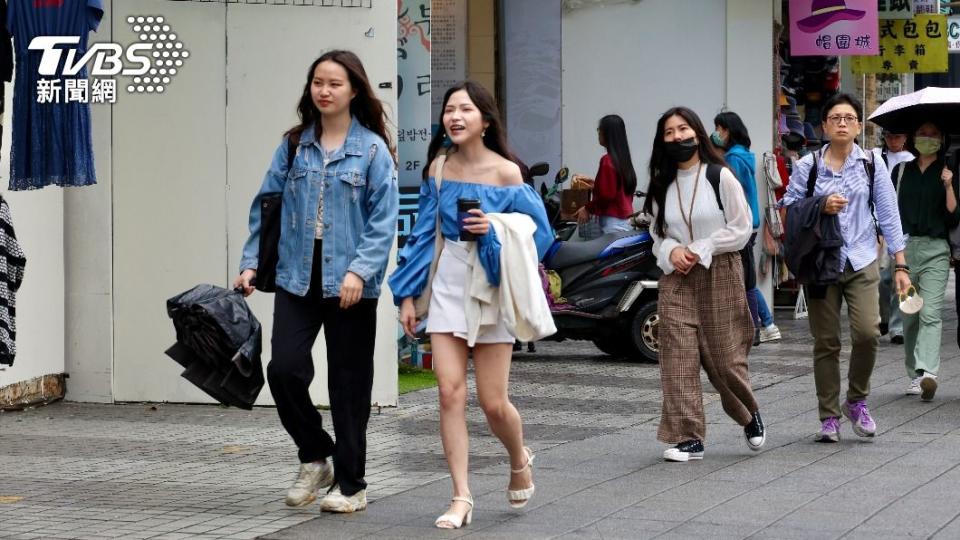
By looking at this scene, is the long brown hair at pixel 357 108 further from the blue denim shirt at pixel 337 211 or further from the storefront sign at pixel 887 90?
the storefront sign at pixel 887 90

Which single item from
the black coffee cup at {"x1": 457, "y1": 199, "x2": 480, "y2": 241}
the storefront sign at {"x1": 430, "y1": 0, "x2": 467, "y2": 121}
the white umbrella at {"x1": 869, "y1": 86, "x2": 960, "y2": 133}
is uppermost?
the storefront sign at {"x1": 430, "y1": 0, "x2": 467, "y2": 121}

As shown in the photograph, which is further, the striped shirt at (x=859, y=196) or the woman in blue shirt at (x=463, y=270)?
the striped shirt at (x=859, y=196)

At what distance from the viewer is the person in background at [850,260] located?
9.10 metres

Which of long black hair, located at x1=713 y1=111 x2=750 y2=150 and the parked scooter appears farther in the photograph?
long black hair, located at x1=713 y1=111 x2=750 y2=150

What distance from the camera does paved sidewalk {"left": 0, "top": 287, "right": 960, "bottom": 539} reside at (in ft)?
22.3

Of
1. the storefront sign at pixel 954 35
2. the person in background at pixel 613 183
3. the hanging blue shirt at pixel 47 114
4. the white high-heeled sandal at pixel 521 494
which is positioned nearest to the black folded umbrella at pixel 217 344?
the white high-heeled sandal at pixel 521 494

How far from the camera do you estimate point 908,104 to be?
36.4ft

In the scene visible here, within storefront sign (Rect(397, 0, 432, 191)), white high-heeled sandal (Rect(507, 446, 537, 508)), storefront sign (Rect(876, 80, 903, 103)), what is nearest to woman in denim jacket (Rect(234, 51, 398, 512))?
white high-heeled sandal (Rect(507, 446, 537, 508))

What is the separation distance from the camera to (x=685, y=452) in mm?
8492

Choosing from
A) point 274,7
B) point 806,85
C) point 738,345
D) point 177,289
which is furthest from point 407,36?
point 806,85

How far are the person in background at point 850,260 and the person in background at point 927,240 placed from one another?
6.10ft

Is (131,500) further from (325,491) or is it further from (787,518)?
(787,518)

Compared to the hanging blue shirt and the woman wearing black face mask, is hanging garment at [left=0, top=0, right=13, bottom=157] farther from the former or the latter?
the woman wearing black face mask

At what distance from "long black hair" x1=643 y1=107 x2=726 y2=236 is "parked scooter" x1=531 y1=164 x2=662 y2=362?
417cm
